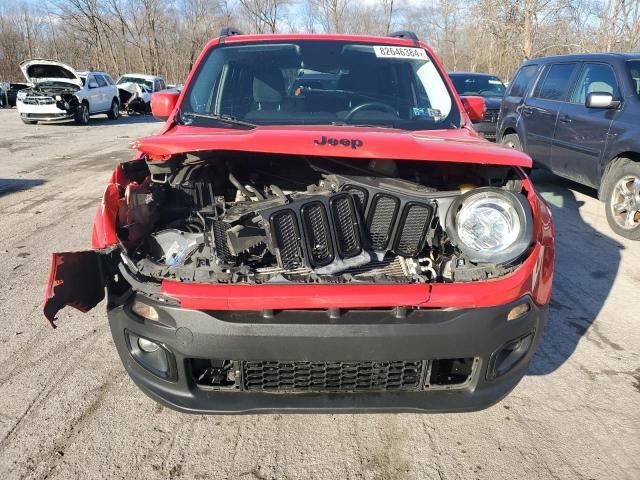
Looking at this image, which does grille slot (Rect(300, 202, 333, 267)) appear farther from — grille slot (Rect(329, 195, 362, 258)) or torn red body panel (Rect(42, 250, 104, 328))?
torn red body panel (Rect(42, 250, 104, 328))

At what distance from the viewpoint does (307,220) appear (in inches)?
88.7

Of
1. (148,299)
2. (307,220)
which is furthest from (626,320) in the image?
(148,299)

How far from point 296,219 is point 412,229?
56 centimetres

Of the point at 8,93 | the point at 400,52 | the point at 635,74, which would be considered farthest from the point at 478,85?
the point at 8,93

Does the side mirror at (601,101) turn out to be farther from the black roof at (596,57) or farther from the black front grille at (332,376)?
the black front grille at (332,376)

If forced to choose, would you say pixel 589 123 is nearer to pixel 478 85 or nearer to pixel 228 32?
pixel 228 32

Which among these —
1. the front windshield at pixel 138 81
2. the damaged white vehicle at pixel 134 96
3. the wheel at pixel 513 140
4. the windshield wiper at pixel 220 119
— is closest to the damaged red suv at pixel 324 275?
the windshield wiper at pixel 220 119

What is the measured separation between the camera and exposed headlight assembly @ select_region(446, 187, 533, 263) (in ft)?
7.13

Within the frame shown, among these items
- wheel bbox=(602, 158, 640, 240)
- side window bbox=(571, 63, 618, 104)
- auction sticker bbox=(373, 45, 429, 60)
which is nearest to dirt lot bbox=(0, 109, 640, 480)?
wheel bbox=(602, 158, 640, 240)

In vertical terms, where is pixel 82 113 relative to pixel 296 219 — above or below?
below

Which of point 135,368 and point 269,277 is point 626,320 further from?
point 135,368

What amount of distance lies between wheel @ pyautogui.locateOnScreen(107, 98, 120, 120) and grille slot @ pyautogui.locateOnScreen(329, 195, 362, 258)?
2074 centimetres

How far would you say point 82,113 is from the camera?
17.8m

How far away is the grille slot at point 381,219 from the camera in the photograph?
2.39 metres
